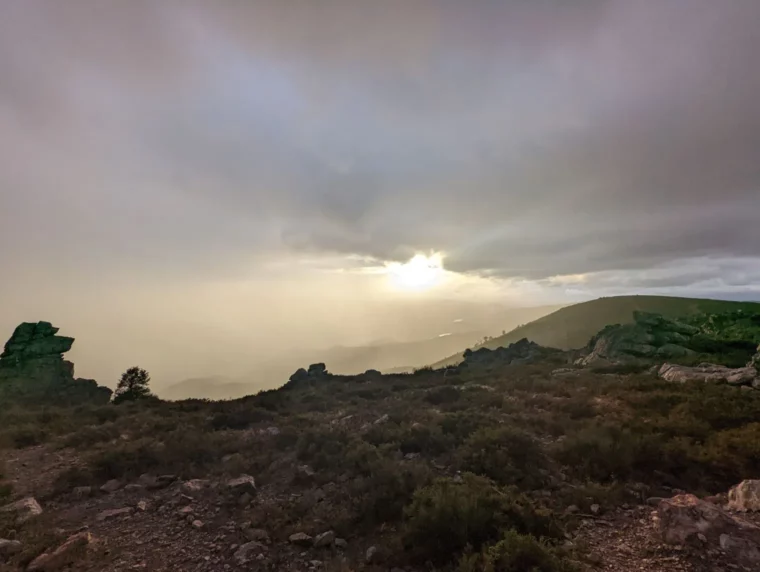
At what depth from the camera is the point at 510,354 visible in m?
44.1

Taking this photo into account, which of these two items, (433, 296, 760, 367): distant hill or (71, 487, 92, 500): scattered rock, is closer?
(71, 487, 92, 500): scattered rock

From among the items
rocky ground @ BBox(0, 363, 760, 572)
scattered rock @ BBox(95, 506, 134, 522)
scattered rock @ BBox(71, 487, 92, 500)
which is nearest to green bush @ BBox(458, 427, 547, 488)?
rocky ground @ BBox(0, 363, 760, 572)

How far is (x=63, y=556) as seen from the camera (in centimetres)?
746

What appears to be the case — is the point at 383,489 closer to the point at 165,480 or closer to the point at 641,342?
the point at 165,480

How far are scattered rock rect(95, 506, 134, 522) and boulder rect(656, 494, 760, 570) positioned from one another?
12.0 meters

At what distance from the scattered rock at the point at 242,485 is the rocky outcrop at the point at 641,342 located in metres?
29.9

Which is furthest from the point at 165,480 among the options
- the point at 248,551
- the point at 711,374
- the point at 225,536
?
the point at 711,374

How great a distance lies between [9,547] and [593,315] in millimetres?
99885

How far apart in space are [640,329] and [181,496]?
39959 millimetres

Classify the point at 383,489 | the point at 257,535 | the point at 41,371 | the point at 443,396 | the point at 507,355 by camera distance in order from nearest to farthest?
the point at 257,535, the point at 383,489, the point at 443,396, the point at 41,371, the point at 507,355

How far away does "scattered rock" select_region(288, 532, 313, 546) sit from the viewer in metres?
8.16

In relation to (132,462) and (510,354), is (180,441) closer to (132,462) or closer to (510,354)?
(132,462)

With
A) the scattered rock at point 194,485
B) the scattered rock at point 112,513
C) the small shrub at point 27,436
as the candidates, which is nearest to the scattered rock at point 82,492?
the scattered rock at point 112,513

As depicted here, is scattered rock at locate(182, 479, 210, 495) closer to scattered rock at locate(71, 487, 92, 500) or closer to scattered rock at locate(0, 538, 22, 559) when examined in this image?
scattered rock at locate(71, 487, 92, 500)
